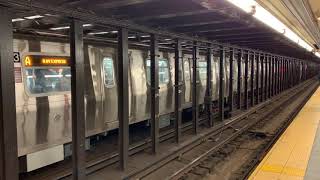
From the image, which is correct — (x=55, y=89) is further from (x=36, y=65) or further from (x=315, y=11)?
(x=315, y=11)

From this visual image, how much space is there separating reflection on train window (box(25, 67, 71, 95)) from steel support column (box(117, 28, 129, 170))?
50.9 inches

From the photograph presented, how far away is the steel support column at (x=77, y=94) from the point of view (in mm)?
4223

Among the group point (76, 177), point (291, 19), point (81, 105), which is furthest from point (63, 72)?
point (291, 19)

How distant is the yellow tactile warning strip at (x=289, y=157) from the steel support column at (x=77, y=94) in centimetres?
241

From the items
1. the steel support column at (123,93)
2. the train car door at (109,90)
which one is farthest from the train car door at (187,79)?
the steel support column at (123,93)

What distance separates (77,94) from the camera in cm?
428

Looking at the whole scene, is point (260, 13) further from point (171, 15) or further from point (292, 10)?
point (292, 10)

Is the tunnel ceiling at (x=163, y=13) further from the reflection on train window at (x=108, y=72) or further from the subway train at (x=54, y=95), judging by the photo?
the reflection on train window at (x=108, y=72)

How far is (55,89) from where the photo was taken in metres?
5.74

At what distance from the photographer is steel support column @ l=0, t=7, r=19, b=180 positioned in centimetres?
324

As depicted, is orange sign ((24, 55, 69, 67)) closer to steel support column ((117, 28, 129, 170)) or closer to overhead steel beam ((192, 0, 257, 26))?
steel support column ((117, 28, 129, 170))

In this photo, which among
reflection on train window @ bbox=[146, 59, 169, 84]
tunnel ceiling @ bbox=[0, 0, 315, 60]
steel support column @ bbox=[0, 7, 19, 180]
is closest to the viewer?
steel support column @ bbox=[0, 7, 19, 180]

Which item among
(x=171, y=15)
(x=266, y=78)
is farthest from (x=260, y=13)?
(x=266, y=78)

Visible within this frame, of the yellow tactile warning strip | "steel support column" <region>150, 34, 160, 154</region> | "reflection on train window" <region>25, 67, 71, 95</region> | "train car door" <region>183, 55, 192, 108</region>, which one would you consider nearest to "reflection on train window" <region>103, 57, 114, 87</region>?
"reflection on train window" <region>25, 67, 71, 95</region>
